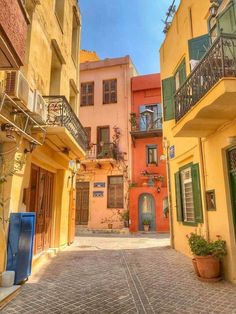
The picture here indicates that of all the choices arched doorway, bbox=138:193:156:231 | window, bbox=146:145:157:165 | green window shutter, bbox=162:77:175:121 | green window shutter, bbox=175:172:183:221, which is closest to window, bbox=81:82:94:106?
window, bbox=146:145:157:165

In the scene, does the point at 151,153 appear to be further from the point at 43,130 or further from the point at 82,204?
the point at 43,130

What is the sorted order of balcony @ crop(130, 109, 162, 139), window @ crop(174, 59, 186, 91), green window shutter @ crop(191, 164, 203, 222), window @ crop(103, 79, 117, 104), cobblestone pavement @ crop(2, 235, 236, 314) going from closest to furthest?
cobblestone pavement @ crop(2, 235, 236, 314) < green window shutter @ crop(191, 164, 203, 222) < window @ crop(174, 59, 186, 91) < balcony @ crop(130, 109, 162, 139) < window @ crop(103, 79, 117, 104)

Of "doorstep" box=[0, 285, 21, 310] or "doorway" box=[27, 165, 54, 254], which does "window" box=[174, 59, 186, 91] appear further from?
"doorstep" box=[0, 285, 21, 310]

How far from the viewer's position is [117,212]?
18062mm

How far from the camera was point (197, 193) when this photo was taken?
7.53 metres

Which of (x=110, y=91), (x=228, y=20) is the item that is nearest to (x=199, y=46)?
(x=228, y=20)

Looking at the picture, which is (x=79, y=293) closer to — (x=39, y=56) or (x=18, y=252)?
(x=18, y=252)

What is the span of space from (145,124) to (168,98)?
8688 millimetres

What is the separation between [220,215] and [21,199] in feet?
15.7

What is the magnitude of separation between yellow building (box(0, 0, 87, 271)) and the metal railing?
708 centimetres

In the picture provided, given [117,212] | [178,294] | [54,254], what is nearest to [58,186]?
[54,254]

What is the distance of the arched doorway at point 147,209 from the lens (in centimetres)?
1702

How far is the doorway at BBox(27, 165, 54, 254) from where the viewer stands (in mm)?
7957

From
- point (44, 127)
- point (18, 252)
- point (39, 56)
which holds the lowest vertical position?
point (18, 252)
